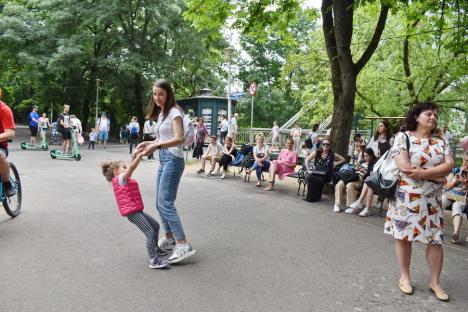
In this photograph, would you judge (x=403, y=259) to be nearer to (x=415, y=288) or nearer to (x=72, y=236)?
(x=415, y=288)

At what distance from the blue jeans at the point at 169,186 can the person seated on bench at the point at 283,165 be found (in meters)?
5.72

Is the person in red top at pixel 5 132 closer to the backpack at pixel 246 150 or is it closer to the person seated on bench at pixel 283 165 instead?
the person seated on bench at pixel 283 165

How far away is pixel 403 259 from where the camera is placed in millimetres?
4090

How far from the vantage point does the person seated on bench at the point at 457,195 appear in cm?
602

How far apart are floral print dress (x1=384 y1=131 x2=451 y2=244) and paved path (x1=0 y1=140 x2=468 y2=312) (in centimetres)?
59

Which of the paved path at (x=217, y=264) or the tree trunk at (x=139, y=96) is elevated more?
the tree trunk at (x=139, y=96)

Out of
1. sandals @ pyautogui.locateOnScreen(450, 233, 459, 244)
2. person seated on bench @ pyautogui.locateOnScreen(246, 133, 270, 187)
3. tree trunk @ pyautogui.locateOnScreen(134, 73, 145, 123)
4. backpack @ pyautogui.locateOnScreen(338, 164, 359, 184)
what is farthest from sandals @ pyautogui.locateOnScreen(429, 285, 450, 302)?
tree trunk @ pyautogui.locateOnScreen(134, 73, 145, 123)

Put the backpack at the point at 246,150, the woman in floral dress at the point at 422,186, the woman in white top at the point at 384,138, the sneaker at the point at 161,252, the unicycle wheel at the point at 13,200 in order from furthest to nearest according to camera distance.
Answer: the backpack at the point at 246,150
the woman in white top at the point at 384,138
the unicycle wheel at the point at 13,200
the sneaker at the point at 161,252
the woman in floral dress at the point at 422,186

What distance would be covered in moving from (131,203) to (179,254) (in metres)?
0.75

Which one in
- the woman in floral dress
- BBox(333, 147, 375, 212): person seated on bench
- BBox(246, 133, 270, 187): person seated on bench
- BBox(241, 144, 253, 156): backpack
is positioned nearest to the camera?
the woman in floral dress

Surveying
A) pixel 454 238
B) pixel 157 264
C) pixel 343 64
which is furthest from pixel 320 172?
pixel 157 264

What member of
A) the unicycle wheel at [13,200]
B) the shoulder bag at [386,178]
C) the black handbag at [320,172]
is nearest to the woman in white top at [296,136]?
the black handbag at [320,172]

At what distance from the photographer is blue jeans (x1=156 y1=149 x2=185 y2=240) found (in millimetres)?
4508

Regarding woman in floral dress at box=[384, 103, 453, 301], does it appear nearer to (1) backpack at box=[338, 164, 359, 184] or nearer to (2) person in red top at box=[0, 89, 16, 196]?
(1) backpack at box=[338, 164, 359, 184]
